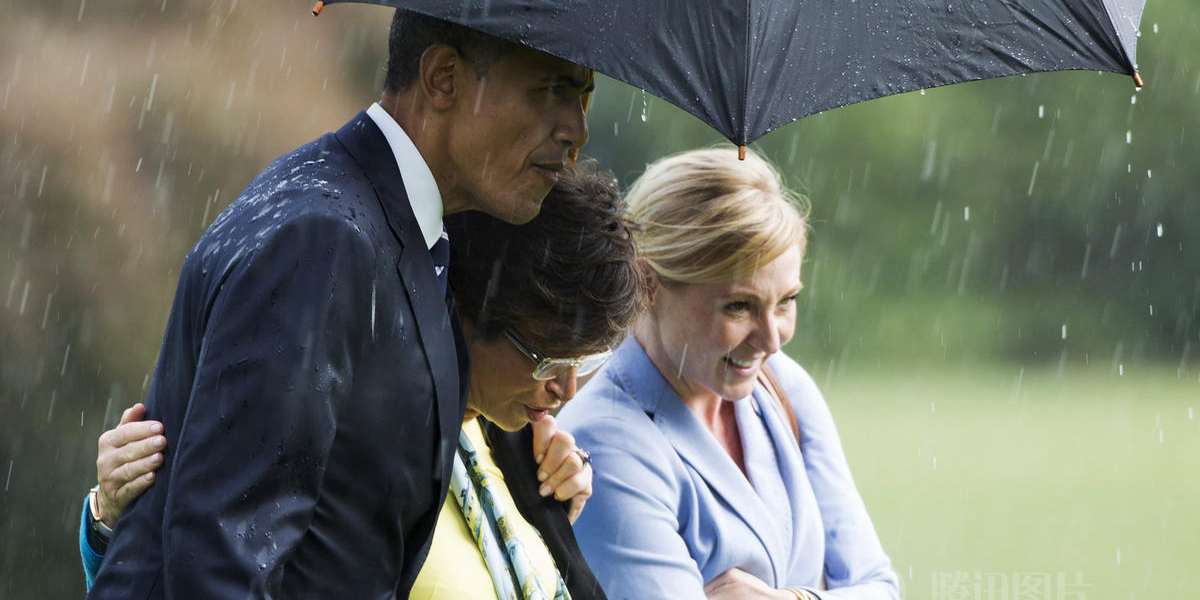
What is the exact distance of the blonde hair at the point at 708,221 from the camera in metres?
2.82

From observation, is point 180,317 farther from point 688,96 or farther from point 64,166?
point 64,166

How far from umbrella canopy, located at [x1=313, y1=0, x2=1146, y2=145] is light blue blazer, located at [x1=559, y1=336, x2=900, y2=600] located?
0.95 metres

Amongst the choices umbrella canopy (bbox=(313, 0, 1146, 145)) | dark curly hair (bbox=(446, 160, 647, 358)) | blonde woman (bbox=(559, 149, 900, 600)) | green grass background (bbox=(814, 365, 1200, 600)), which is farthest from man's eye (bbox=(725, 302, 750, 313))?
green grass background (bbox=(814, 365, 1200, 600))

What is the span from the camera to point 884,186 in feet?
55.6

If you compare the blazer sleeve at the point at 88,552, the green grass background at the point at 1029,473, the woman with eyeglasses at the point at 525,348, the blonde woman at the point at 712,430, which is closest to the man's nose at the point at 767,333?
the blonde woman at the point at 712,430

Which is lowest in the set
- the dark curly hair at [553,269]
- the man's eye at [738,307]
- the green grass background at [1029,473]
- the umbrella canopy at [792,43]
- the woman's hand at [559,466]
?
the green grass background at [1029,473]

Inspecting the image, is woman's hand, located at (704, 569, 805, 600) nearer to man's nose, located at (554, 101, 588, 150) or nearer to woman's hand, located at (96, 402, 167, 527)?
man's nose, located at (554, 101, 588, 150)

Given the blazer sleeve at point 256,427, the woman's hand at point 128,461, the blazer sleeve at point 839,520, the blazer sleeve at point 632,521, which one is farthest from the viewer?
the blazer sleeve at point 839,520

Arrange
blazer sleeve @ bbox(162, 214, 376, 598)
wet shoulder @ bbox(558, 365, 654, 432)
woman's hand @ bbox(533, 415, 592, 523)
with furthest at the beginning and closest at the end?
1. wet shoulder @ bbox(558, 365, 654, 432)
2. woman's hand @ bbox(533, 415, 592, 523)
3. blazer sleeve @ bbox(162, 214, 376, 598)

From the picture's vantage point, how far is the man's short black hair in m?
1.86

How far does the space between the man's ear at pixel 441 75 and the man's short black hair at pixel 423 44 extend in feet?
0.04

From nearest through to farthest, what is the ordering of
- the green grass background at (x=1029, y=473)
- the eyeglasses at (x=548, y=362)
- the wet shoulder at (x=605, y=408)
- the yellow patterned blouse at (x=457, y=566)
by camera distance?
the yellow patterned blouse at (x=457, y=566) → the eyeglasses at (x=548, y=362) → the wet shoulder at (x=605, y=408) → the green grass background at (x=1029, y=473)

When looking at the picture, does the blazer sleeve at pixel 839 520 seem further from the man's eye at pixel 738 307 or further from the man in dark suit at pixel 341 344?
the man in dark suit at pixel 341 344

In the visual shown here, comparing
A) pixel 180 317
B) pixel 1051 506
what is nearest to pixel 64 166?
pixel 180 317
